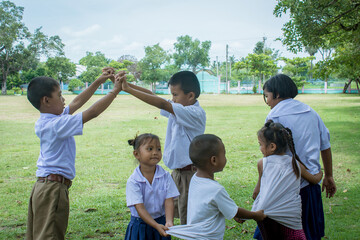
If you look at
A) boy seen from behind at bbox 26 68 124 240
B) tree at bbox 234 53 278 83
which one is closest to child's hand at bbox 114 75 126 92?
boy seen from behind at bbox 26 68 124 240

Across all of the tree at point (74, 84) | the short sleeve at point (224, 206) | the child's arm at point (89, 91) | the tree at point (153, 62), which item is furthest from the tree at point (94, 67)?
the short sleeve at point (224, 206)

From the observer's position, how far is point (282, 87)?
2.73 meters

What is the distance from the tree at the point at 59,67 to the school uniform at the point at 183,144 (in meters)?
54.3

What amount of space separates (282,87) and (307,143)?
0.46 metres

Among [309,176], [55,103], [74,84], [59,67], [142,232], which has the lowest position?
[142,232]

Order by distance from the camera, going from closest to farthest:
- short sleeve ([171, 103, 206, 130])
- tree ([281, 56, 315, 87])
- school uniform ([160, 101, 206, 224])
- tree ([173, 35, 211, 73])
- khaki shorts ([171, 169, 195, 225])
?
1. short sleeve ([171, 103, 206, 130])
2. school uniform ([160, 101, 206, 224])
3. khaki shorts ([171, 169, 195, 225])
4. tree ([281, 56, 315, 87])
5. tree ([173, 35, 211, 73])

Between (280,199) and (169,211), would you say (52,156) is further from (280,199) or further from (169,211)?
(280,199)

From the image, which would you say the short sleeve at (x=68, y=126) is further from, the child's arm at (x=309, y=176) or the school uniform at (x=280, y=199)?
the child's arm at (x=309, y=176)

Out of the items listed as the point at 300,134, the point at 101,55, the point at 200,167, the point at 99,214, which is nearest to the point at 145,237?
the point at 200,167

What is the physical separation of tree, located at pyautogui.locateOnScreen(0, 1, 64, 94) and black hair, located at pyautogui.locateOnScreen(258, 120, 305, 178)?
5294 cm

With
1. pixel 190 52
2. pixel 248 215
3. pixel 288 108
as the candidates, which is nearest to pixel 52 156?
pixel 248 215

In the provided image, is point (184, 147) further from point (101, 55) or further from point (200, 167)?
point (101, 55)

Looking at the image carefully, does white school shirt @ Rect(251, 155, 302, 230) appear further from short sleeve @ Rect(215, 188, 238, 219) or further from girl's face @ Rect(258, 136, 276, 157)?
Result: short sleeve @ Rect(215, 188, 238, 219)

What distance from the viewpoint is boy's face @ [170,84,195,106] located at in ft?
10.2
